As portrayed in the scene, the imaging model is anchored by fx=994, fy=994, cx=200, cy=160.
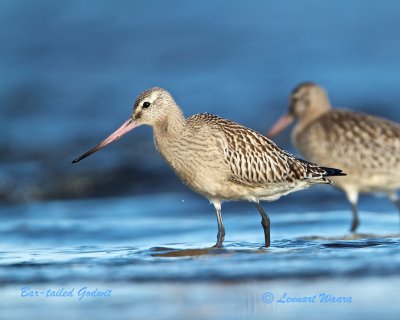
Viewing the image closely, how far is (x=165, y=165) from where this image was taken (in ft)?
51.8

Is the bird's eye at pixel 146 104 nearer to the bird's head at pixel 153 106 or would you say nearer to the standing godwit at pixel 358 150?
the bird's head at pixel 153 106

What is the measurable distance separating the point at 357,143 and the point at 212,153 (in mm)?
3303

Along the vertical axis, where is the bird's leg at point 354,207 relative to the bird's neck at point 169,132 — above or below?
below

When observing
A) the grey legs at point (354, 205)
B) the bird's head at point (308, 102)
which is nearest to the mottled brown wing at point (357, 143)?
the grey legs at point (354, 205)

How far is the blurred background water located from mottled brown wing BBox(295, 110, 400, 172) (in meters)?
0.67

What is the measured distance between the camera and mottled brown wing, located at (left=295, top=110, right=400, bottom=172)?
11961mm

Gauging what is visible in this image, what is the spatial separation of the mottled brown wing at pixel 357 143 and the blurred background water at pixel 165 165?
0.67m

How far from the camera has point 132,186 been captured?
14789 millimetres

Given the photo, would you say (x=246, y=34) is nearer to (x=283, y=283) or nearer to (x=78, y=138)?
(x=78, y=138)

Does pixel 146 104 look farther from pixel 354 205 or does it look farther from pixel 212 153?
pixel 354 205

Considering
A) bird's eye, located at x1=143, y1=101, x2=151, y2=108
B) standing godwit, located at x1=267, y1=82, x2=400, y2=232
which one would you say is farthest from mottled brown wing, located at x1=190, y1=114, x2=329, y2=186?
standing godwit, located at x1=267, y1=82, x2=400, y2=232

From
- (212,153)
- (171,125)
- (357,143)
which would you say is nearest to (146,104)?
(171,125)

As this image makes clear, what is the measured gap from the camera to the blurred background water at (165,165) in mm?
7590

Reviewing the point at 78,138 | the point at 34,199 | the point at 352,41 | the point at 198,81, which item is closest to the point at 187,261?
the point at 34,199
